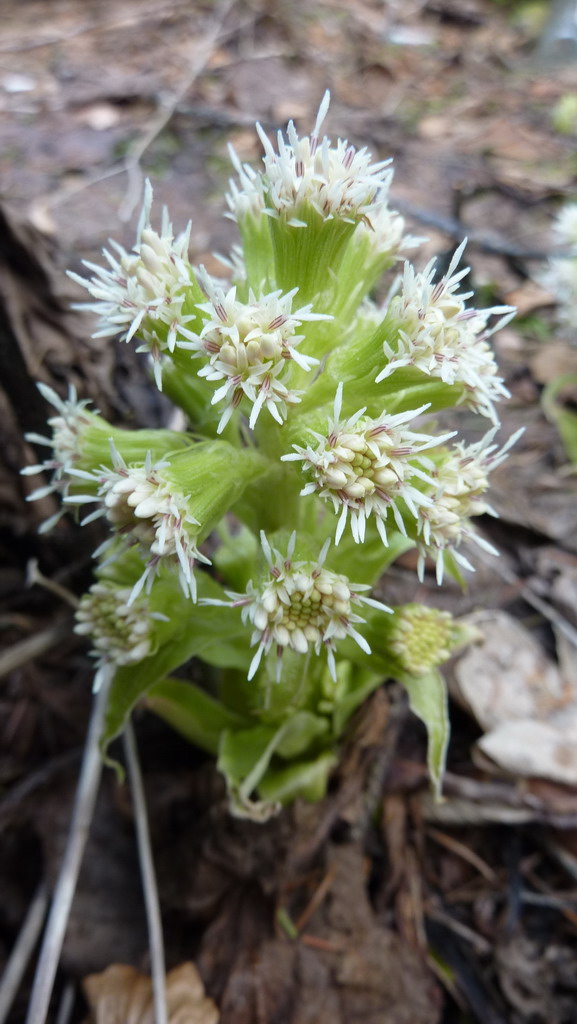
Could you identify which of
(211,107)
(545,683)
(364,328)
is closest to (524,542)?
(545,683)

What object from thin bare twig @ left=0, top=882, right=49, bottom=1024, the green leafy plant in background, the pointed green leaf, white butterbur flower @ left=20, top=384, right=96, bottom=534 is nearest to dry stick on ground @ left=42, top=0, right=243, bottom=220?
Result: the pointed green leaf

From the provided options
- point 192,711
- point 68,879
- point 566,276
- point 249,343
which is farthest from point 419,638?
point 566,276

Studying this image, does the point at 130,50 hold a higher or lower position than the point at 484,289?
higher

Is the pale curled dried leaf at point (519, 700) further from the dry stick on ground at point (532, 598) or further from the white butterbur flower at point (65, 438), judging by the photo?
the white butterbur flower at point (65, 438)

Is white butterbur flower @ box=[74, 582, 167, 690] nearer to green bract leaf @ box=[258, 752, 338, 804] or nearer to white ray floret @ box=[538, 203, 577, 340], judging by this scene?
green bract leaf @ box=[258, 752, 338, 804]


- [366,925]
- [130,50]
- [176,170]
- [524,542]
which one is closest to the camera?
[366,925]

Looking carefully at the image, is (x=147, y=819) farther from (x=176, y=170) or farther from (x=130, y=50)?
(x=130, y=50)

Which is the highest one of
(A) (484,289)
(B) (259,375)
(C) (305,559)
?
(B) (259,375)

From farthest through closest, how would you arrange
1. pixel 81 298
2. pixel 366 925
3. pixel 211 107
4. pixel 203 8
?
pixel 203 8 < pixel 211 107 < pixel 81 298 < pixel 366 925
